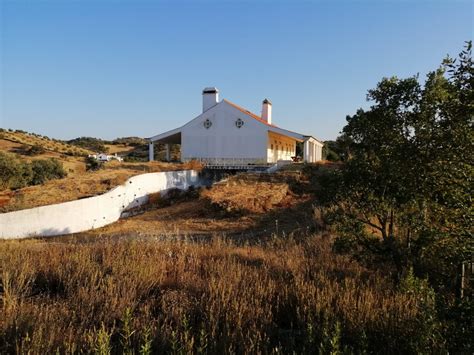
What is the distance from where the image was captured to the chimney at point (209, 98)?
37625 mm

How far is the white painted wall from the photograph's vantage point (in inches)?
1308

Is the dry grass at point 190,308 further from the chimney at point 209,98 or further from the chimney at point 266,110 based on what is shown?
the chimney at point 266,110

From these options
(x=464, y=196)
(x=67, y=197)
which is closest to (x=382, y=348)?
(x=464, y=196)

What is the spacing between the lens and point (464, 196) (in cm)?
383

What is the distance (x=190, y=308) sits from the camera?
3662 millimetres

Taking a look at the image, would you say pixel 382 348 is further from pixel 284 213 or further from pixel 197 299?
pixel 284 213

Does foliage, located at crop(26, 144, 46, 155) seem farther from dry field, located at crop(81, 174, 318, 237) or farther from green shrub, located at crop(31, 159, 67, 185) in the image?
dry field, located at crop(81, 174, 318, 237)

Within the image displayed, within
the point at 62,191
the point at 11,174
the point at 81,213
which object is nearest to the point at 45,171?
the point at 11,174

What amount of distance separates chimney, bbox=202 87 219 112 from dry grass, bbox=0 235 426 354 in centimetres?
3326

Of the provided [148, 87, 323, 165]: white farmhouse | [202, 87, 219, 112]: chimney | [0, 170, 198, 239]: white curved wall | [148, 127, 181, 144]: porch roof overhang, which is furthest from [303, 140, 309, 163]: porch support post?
[0, 170, 198, 239]: white curved wall

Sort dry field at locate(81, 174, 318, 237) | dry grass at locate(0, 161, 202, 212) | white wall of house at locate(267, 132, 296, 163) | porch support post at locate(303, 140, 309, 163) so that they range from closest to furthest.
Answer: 1. dry field at locate(81, 174, 318, 237)
2. dry grass at locate(0, 161, 202, 212)
3. porch support post at locate(303, 140, 309, 163)
4. white wall of house at locate(267, 132, 296, 163)

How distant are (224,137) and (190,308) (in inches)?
1211

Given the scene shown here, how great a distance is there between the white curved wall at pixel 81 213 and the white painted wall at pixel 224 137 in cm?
1093

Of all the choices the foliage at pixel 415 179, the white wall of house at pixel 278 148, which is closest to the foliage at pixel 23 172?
the white wall of house at pixel 278 148
